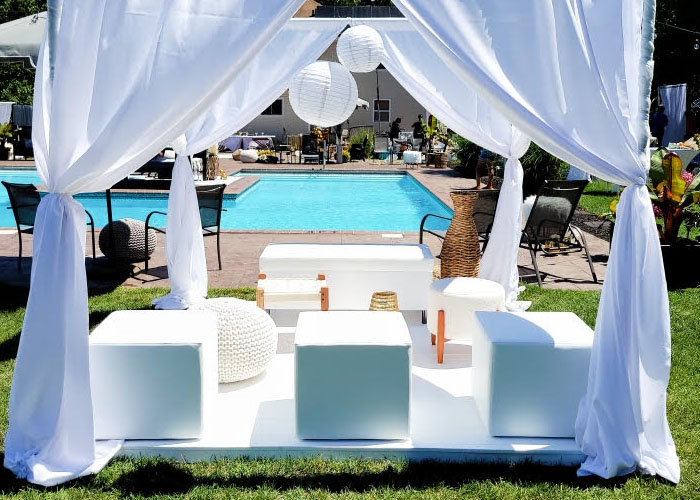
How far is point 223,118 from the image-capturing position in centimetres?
599

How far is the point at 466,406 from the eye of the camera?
161 inches

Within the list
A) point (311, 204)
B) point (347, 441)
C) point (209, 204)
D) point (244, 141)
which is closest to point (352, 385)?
point (347, 441)

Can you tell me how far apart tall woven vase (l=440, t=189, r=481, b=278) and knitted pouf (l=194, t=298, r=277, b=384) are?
7.26 ft

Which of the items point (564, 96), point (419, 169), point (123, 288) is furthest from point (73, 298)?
point (419, 169)

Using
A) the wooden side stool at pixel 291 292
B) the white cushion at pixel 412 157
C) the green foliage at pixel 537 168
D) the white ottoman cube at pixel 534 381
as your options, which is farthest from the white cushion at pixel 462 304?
the white cushion at pixel 412 157

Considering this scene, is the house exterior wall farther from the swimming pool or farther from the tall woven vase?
the tall woven vase

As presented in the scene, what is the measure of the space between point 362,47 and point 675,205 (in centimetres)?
346

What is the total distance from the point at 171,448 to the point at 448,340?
207 centimetres

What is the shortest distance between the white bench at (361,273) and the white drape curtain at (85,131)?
2.61m

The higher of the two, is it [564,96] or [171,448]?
[564,96]

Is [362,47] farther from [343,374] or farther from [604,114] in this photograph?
[343,374]

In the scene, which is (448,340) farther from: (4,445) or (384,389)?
(4,445)

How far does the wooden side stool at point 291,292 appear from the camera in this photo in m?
5.31

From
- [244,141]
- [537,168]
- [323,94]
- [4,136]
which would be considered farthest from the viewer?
[244,141]
